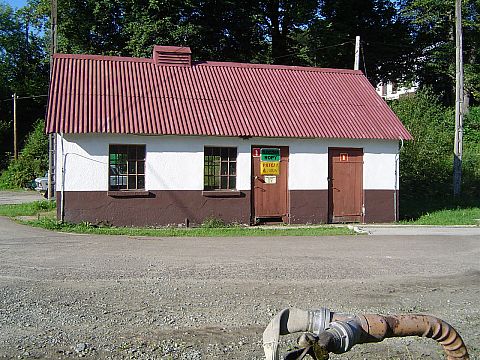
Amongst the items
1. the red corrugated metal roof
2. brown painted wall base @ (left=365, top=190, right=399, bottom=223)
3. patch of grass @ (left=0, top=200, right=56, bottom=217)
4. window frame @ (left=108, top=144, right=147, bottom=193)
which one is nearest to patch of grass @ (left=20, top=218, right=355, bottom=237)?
window frame @ (left=108, top=144, right=147, bottom=193)

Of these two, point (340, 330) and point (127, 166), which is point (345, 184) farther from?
point (340, 330)

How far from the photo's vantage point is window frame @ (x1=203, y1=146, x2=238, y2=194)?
16266 mm

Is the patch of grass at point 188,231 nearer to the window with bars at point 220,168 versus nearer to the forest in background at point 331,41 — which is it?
the window with bars at point 220,168

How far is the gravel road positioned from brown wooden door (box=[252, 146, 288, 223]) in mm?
3670

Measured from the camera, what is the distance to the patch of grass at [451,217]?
17.4m

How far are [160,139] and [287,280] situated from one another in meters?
8.39

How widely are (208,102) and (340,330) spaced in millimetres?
14762

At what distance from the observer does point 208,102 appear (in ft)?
56.1

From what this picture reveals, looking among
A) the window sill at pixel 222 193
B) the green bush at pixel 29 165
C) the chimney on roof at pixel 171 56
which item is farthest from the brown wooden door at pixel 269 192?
the green bush at pixel 29 165

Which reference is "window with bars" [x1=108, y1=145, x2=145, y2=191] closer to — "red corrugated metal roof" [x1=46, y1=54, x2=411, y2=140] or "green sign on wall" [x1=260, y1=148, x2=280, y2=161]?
"red corrugated metal roof" [x1=46, y1=54, x2=411, y2=140]

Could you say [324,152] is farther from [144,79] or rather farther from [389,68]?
[389,68]

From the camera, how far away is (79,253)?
1063 cm

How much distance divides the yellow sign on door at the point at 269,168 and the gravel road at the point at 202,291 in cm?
401

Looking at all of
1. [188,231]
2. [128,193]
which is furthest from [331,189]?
[128,193]
